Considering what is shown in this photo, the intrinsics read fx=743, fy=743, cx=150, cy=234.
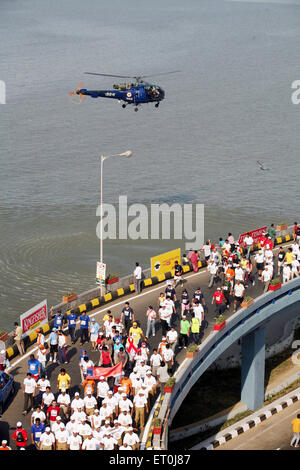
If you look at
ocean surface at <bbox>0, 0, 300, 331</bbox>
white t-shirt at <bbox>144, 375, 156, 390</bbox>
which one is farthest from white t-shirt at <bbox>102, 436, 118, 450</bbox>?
ocean surface at <bbox>0, 0, 300, 331</bbox>

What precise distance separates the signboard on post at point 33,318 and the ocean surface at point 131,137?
20.5m

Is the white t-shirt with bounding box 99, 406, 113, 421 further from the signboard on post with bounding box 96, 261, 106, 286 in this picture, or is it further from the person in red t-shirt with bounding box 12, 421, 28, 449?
the signboard on post with bounding box 96, 261, 106, 286

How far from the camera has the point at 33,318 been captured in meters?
30.9

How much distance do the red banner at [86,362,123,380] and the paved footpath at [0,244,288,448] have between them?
46.4 inches

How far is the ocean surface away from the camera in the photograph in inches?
2566

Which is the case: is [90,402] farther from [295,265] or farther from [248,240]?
[248,240]

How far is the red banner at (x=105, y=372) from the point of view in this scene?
2612cm

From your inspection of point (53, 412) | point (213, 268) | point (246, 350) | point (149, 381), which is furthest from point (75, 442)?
point (246, 350)

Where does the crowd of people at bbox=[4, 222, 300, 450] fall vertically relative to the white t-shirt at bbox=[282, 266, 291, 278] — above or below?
below

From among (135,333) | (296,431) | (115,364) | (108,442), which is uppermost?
(135,333)

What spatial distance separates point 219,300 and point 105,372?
26.5ft

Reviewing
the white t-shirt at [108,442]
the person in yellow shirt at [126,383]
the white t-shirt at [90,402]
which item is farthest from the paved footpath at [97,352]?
the white t-shirt at [108,442]
